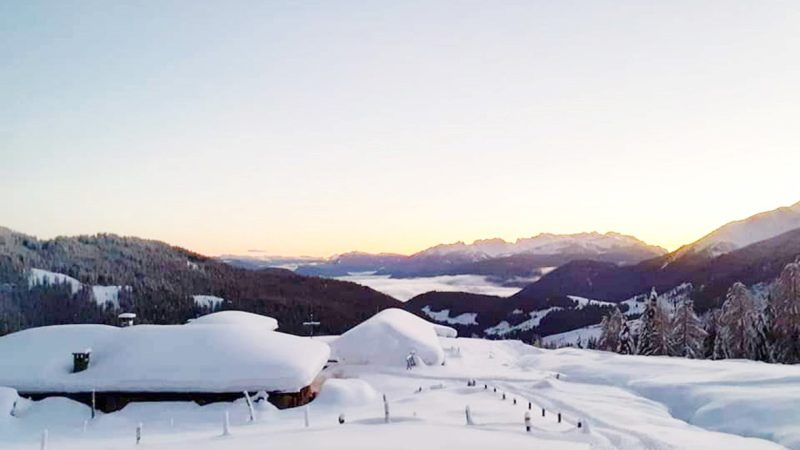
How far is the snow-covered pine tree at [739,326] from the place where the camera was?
5886 centimetres

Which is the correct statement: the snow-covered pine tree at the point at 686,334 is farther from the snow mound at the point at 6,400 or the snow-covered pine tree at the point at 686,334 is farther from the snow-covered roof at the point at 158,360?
the snow mound at the point at 6,400

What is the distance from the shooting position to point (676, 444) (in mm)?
22406

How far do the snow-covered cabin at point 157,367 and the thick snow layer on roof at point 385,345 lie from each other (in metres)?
15.6

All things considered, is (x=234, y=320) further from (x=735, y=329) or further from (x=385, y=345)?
(x=735, y=329)

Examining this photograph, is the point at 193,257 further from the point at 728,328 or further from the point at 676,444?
the point at 676,444

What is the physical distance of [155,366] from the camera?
115 feet

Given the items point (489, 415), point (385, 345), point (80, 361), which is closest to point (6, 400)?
point (80, 361)

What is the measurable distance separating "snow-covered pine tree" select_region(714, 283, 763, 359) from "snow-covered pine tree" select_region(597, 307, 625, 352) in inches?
575

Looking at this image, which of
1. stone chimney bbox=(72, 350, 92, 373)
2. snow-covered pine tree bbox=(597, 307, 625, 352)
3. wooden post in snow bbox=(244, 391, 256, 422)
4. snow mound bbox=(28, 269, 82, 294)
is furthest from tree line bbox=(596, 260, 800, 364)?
snow mound bbox=(28, 269, 82, 294)

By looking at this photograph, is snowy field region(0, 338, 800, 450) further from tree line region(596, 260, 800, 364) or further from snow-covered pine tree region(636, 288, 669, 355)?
snow-covered pine tree region(636, 288, 669, 355)

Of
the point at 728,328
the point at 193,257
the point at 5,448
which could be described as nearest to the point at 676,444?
the point at 5,448

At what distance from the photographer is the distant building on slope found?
34.0m

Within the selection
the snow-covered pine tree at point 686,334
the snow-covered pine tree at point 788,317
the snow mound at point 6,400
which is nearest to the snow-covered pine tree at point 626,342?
the snow-covered pine tree at point 686,334

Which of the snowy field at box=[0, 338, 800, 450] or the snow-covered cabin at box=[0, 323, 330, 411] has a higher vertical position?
the snow-covered cabin at box=[0, 323, 330, 411]
